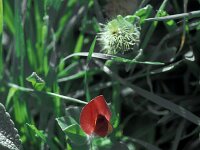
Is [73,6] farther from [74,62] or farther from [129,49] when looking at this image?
[129,49]

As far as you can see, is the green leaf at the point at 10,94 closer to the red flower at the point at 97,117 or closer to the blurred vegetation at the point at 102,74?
the blurred vegetation at the point at 102,74

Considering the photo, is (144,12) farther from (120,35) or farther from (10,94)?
(10,94)

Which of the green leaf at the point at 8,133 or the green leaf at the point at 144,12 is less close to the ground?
the green leaf at the point at 144,12

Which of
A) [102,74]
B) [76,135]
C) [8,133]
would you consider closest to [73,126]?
[76,135]

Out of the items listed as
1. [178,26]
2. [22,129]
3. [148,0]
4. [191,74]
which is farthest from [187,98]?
[22,129]

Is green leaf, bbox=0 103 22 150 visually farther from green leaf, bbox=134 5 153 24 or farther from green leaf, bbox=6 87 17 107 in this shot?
green leaf, bbox=134 5 153 24

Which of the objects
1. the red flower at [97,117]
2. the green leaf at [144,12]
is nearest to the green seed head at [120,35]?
the green leaf at [144,12]
